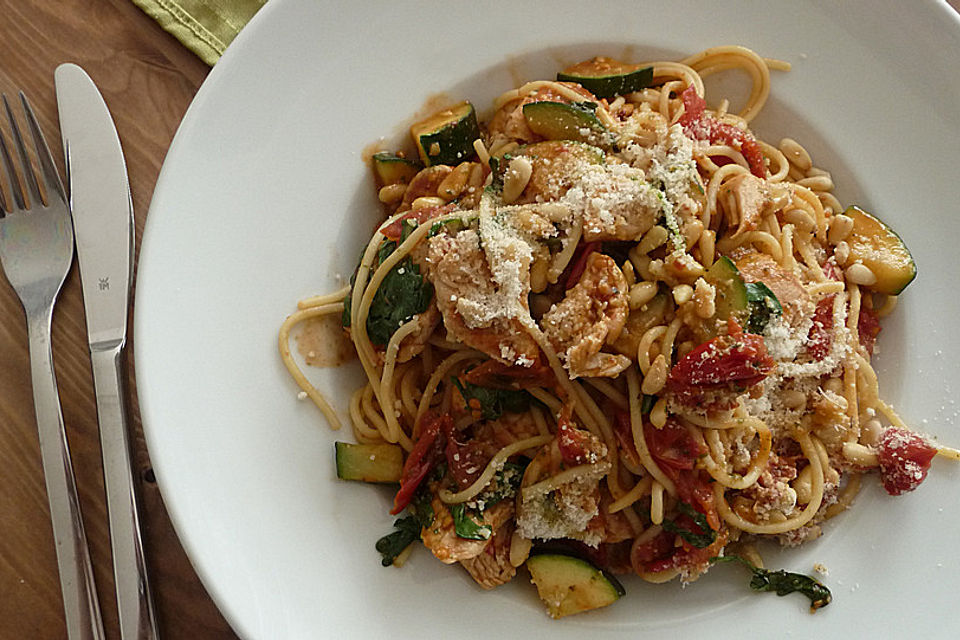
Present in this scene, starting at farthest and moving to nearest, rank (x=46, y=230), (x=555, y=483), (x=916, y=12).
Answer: (x=46, y=230) < (x=916, y=12) < (x=555, y=483)

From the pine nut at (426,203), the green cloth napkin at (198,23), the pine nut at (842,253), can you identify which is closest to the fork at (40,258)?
the green cloth napkin at (198,23)

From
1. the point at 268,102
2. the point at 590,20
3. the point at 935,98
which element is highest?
the point at 935,98

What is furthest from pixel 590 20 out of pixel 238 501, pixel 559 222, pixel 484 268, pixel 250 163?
pixel 238 501

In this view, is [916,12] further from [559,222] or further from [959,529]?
[959,529]

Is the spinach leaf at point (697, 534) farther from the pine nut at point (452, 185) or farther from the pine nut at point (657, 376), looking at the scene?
the pine nut at point (452, 185)

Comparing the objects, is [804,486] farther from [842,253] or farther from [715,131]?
[715,131]

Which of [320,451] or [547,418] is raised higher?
[547,418]

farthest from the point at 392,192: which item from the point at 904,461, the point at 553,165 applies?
the point at 904,461

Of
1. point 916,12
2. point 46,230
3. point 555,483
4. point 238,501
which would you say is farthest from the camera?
point 46,230
